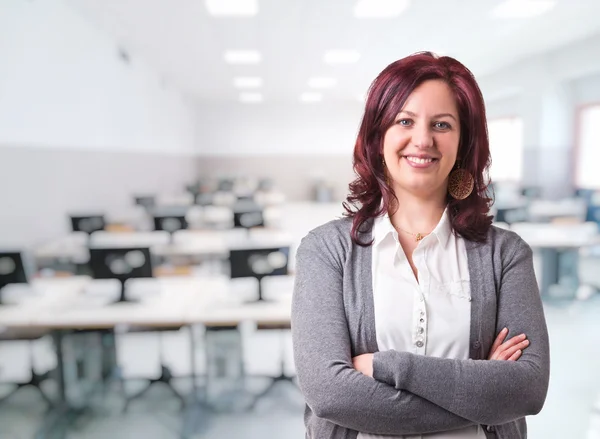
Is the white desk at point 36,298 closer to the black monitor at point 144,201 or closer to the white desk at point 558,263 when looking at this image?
the black monitor at point 144,201

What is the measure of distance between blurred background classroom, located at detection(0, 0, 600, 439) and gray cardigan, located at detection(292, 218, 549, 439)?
386 mm

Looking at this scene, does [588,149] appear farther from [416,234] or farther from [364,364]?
[364,364]

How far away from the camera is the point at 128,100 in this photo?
8086mm

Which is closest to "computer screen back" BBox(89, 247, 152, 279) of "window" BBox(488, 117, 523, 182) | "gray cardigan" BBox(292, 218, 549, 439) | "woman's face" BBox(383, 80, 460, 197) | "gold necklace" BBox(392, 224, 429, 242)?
"gray cardigan" BBox(292, 218, 549, 439)

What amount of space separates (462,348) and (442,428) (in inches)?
7.6

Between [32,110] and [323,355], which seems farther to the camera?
[32,110]

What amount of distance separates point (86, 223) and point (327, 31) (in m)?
3.67

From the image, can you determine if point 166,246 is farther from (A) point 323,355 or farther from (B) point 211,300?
(A) point 323,355

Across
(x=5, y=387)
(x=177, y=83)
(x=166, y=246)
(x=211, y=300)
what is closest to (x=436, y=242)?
(x=211, y=300)

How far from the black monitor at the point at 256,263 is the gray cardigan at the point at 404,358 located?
158cm

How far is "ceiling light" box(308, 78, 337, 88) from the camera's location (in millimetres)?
9891

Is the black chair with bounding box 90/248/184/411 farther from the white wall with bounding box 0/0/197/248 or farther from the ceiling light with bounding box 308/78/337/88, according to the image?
the ceiling light with bounding box 308/78/337/88

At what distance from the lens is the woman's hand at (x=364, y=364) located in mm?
1138

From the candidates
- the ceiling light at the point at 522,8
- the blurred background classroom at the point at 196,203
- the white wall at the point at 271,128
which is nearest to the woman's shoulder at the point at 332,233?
the blurred background classroom at the point at 196,203
